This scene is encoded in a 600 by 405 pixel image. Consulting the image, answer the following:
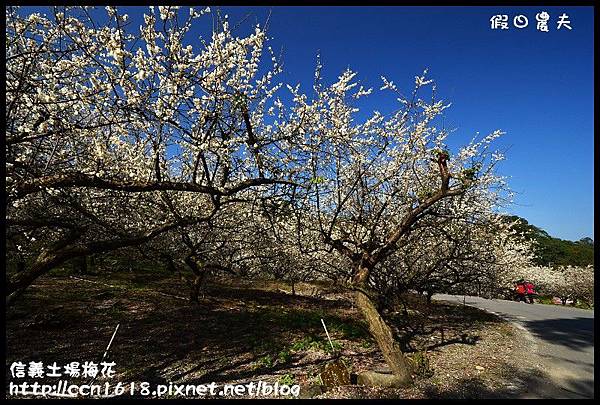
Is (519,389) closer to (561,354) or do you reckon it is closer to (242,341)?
(561,354)

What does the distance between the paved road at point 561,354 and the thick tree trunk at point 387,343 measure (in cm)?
216

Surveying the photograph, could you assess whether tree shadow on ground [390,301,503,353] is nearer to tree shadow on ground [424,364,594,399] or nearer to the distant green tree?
tree shadow on ground [424,364,594,399]

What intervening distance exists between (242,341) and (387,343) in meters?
4.18

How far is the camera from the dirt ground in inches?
276

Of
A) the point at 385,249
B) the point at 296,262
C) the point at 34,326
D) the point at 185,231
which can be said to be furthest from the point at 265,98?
the point at 296,262

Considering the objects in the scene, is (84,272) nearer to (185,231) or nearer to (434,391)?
(185,231)

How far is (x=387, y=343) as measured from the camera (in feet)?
23.4

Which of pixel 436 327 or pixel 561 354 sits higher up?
pixel 436 327

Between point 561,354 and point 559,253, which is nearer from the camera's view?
point 561,354

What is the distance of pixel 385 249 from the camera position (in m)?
7.81

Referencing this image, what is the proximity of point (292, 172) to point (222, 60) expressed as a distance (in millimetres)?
2480

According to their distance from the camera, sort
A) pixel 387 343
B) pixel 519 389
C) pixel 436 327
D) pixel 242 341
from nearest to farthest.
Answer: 1. pixel 519 389
2. pixel 387 343
3. pixel 242 341
4. pixel 436 327

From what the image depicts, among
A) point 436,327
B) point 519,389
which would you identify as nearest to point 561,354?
point 436,327

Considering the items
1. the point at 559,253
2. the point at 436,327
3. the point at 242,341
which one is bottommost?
the point at 242,341
